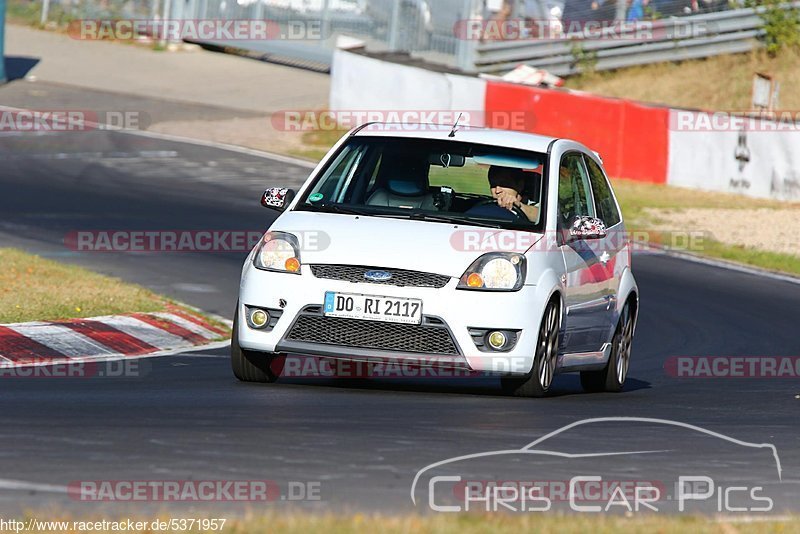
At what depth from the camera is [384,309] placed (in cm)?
857

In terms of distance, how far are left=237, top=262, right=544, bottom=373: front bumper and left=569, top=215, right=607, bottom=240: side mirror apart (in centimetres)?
85

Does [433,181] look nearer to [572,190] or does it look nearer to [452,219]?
[452,219]

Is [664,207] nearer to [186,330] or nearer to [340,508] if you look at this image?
[186,330]

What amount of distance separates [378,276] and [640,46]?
27.6m

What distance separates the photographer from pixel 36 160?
79.2 ft

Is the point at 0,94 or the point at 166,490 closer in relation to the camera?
the point at 166,490

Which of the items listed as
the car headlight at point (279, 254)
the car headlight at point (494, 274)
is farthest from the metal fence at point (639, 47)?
the car headlight at point (494, 274)

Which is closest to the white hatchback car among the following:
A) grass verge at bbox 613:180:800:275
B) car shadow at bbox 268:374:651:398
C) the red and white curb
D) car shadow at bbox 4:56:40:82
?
car shadow at bbox 268:374:651:398

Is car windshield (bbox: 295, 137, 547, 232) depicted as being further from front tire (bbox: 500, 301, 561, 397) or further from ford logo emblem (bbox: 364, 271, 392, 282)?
ford logo emblem (bbox: 364, 271, 392, 282)

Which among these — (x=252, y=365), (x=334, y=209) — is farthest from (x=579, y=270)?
(x=252, y=365)

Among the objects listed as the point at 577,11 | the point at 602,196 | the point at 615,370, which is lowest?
the point at 615,370

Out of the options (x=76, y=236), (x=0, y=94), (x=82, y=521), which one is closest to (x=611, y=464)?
(x=82, y=521)

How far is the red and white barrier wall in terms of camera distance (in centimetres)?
2506

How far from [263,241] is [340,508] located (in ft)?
11.8
